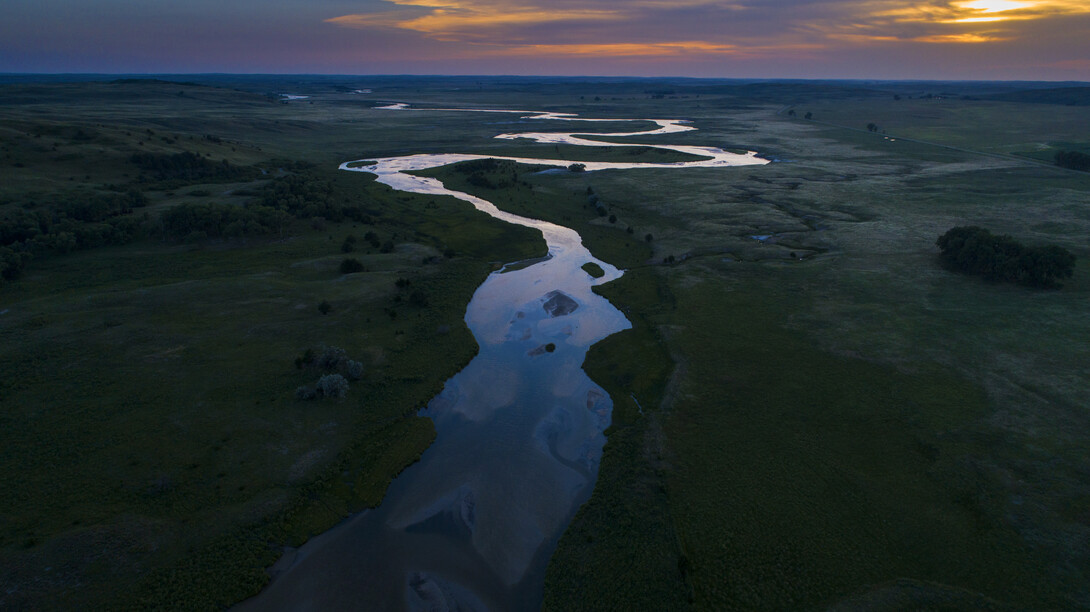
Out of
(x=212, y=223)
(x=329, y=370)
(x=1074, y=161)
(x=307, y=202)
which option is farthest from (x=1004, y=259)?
(x=1074, y=161)

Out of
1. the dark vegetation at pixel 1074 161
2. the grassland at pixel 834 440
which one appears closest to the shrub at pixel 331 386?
the grassland at pixel 834 440

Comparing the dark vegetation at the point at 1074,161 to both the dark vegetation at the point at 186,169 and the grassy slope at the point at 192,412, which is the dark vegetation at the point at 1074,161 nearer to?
the grassy slope at the point at 192,412

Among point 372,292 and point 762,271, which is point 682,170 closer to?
point 762,271

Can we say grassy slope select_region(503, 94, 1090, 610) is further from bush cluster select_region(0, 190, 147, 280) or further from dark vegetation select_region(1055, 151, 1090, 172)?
dark vegetation select_region(1055, 151, 1090, 172)

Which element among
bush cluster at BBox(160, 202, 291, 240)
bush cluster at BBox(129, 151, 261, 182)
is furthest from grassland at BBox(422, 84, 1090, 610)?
bush cluster at BBox(129, 151, 261, 182)

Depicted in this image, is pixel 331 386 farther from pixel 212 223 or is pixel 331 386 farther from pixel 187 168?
pixel 187 168

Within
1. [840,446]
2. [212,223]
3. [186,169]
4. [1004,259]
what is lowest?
[840,446]
